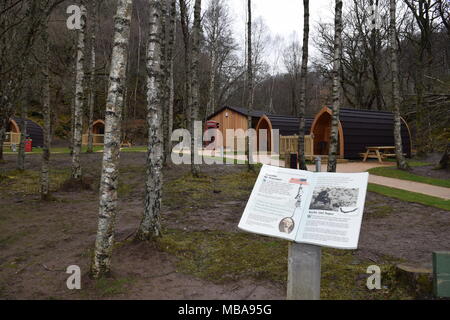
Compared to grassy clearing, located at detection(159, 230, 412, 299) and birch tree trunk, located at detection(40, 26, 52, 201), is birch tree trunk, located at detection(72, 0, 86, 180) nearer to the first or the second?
birch tree trunk, located at detection(40, 26, 52, 201)

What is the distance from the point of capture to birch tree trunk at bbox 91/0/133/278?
4355mm

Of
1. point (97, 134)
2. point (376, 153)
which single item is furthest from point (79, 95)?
point (97, 134)

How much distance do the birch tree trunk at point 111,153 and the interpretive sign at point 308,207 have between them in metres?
2.08

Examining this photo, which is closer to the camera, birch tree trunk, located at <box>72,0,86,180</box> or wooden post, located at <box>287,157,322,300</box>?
wooden post, located at <box>287,157,322,300</box>

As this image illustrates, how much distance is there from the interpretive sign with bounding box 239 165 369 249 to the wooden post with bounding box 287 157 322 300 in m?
0.16

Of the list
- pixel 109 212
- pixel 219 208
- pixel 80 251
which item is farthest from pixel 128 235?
pixel 219 208

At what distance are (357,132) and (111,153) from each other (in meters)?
16.9

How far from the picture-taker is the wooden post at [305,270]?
119 inches

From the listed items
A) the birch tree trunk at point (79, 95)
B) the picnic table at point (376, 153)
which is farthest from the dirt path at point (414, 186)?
the birch tree trunk at point (79, 95)

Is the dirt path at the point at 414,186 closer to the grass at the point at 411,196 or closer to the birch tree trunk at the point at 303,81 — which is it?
the grass at the point at 411,196

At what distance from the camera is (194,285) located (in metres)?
4.38

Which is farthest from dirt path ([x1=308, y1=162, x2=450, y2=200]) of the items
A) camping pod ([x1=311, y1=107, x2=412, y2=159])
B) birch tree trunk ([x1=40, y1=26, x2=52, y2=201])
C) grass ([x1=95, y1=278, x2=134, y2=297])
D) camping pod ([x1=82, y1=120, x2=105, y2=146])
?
camping pod ([x1=82, y1=120, x2=105, y2=146])

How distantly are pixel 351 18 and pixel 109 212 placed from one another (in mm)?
32920
